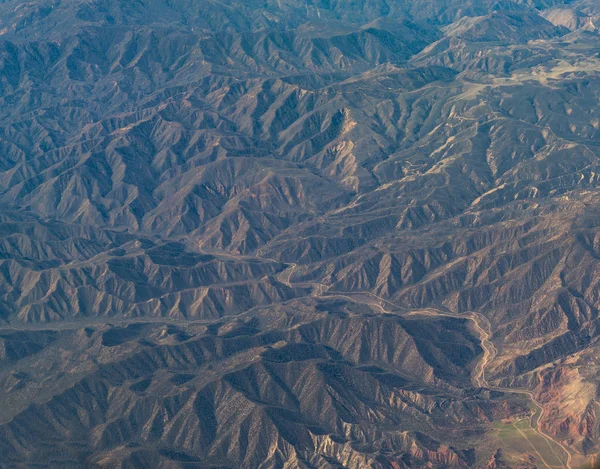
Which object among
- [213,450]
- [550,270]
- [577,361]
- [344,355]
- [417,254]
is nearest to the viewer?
[213,450]

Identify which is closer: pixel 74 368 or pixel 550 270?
pixel 74 368

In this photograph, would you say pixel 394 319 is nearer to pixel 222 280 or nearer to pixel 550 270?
pixel 550 270

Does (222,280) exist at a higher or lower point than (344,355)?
lower

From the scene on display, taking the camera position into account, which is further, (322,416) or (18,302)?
(18,302)

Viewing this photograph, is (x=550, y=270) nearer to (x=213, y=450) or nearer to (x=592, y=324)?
(x=592, y=324)

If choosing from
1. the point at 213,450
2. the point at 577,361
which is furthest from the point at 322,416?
the point at 577,361

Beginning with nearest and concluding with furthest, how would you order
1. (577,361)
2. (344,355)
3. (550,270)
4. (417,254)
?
1. (577,361)
2. (344,355)
3. (550,270)
4. (417,254)

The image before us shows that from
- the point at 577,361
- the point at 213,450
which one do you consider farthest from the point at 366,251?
the point at 213,450

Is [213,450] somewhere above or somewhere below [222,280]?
above

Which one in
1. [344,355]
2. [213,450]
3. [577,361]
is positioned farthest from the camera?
[344,355]
